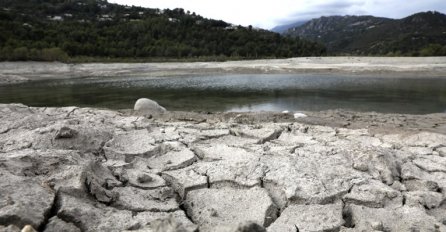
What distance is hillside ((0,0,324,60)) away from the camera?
157 feet

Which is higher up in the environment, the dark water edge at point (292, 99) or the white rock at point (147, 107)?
the white rock at point (147, 107)

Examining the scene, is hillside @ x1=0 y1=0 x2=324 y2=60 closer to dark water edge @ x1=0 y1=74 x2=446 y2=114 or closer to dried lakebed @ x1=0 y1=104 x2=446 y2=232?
dark water edge @ x1=0 y1=74 x2=446 y2=114

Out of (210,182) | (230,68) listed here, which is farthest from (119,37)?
(210,182)

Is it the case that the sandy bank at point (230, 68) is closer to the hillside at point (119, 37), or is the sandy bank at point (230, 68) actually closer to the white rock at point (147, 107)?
the hillside at point (119, 37)

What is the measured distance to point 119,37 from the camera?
61.2 m

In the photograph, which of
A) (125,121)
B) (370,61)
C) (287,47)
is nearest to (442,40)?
(287,47)

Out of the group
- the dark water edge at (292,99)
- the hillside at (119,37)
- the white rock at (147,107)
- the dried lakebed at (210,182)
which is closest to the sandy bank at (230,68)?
the hillside at (119,37)

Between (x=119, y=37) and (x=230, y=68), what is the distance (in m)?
30.1

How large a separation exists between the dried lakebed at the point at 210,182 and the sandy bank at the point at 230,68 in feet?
81.0

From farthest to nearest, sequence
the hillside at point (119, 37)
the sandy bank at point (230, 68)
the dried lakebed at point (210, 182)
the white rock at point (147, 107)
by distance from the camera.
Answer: the hillside at point (119, 37) → the sandy bank at point (230, 68) → the white rock at point (147, 107) → the dried lakebed at point (210, 182)

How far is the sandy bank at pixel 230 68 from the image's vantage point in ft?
97.0

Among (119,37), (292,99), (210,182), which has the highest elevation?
(119,37)

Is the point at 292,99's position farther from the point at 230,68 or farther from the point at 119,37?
the point at 119,37

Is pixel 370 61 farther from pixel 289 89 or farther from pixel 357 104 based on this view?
pixel 357 104
